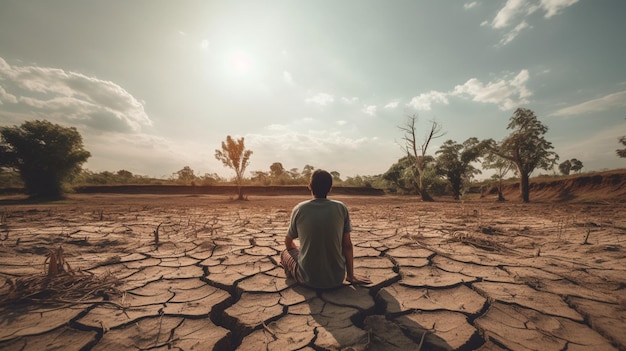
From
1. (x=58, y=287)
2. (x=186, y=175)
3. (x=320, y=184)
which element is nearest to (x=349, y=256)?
(x=320, y=184)

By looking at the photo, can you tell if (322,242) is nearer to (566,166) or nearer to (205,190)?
(205,190)

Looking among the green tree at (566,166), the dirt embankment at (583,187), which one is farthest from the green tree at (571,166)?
the dirt embankment at (583,187)

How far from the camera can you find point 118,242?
119 inches

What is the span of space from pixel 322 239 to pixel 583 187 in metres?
19.1

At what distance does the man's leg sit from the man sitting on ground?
3cm

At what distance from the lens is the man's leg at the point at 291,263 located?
188 centimetres

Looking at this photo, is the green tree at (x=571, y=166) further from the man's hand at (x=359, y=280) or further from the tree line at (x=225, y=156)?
the man's hand at (x=359, y=280)

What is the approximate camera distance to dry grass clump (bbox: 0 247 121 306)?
1.54m

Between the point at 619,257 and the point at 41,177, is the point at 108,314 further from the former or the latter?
the point at 41,177

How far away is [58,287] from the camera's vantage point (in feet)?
5.50

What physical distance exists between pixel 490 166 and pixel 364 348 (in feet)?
50.9

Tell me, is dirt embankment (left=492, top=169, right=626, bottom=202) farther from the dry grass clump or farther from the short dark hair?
the dry grass clump

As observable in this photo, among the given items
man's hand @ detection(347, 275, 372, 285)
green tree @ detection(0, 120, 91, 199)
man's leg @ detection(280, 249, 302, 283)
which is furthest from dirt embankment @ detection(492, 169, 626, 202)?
green tree @ detection(0, 120, 91, 199)

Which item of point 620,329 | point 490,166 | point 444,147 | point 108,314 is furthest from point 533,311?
point 444,147
